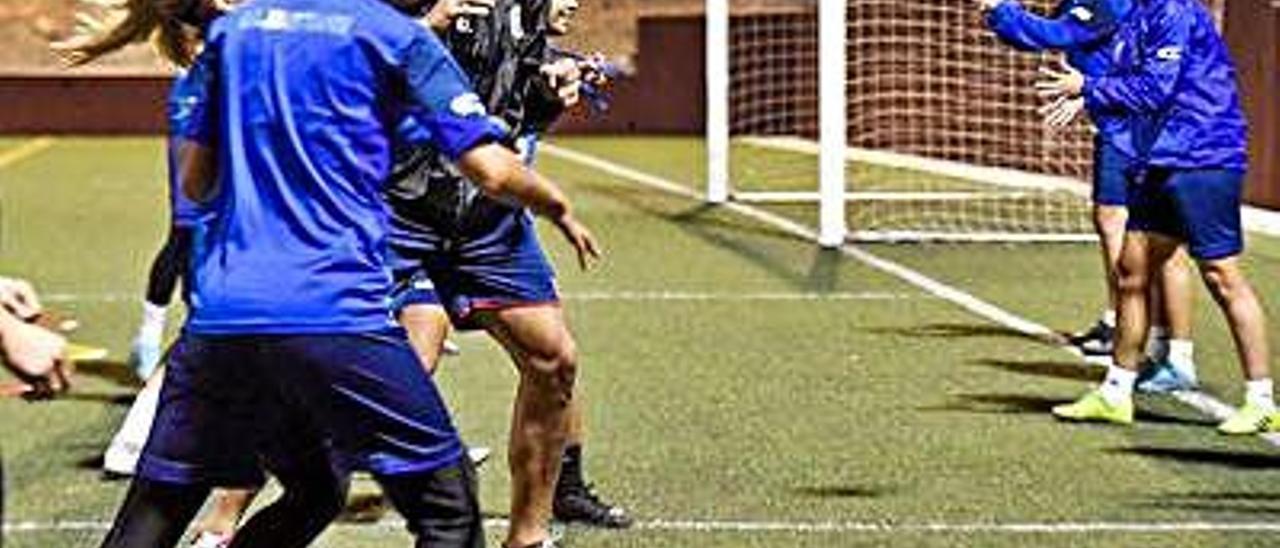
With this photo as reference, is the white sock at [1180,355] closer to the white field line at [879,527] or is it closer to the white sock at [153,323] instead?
the white field line at [879,527]

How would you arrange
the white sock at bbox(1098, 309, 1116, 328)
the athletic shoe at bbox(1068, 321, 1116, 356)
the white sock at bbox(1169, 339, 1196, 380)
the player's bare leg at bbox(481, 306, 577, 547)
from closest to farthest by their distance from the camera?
the player's bare leg at bbox(481, 306, 577, 547) → the white sock at bbox(1169, 339, 1196, 380) → the athletic shoe at bbox(1068, 321, 1116, 356) → the white sock at bbox(1098, 309, 1116, 328)

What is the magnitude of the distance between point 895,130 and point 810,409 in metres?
12.5

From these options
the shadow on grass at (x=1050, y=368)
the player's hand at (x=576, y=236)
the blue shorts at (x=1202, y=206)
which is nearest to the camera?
the player's hand at (x=576, y=236)

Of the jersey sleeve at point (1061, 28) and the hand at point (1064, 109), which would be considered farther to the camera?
the jersey sleeve at point (1061, 28)

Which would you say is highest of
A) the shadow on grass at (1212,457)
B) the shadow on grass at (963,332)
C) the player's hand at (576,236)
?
the player's hand at (576,236)

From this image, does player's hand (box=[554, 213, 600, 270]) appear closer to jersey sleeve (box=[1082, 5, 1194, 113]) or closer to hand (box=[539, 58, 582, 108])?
hand (box=[539, 58, 582, 108])

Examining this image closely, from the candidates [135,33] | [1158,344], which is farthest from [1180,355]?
[135,33]

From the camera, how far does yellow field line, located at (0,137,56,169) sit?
2314cm

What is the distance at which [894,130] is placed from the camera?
846 inches

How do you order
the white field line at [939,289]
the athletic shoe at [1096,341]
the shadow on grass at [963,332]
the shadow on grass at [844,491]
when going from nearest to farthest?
the shadow on grass at [844,491]
the white field line at [939,289]
the athletic shoe at [1096,341]
the shadow on grass at [963,332]

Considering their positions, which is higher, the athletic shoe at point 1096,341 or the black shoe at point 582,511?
the black shoe at point 582,511

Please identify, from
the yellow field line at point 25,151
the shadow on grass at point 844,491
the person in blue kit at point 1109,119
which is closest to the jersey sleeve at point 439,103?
the shadow on grass at point 844,491

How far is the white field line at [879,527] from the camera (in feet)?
22.9

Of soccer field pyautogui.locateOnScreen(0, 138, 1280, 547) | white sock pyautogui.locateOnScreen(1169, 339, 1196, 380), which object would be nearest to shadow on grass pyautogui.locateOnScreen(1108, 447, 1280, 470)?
soccer field pyautogui.locateOnScreen(0, 138, 1280, 547)
